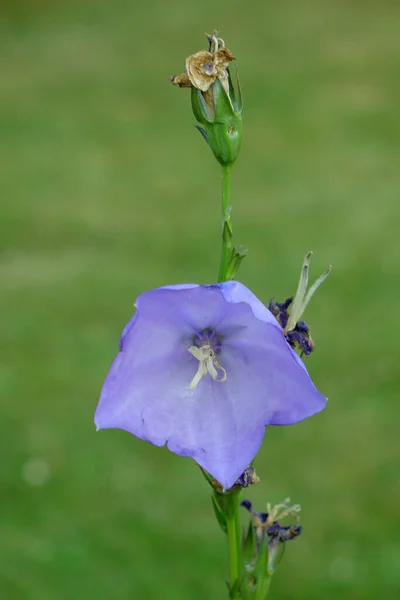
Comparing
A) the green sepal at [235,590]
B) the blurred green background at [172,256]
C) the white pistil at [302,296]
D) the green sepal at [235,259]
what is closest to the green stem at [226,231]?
the green sepal at [235,259]

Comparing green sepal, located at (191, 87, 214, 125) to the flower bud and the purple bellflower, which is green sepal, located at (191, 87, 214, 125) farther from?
the purple bellflower

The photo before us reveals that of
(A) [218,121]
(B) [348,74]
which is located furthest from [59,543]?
(B) [348,74]

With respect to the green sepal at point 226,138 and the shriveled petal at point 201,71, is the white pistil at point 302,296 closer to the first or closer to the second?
the green sepal at point 226,138

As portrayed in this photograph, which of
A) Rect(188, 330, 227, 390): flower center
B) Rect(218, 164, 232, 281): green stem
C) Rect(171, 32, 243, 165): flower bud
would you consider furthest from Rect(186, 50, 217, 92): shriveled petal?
Rect(188, 330, 227, 390): flower center

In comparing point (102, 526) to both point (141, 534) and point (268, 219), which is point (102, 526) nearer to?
point (141, 534)

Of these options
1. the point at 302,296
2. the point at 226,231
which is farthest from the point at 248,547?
the point at 226,231

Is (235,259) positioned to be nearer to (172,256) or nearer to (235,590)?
(235,590)
